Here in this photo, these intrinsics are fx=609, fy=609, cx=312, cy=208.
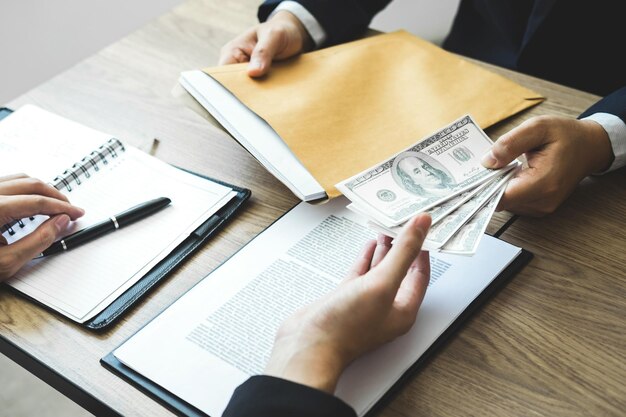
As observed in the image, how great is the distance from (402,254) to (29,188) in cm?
61

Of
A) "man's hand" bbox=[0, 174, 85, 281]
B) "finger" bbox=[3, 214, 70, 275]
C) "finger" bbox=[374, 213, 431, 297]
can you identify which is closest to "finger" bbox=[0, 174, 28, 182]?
"man's hand" bbox=[0, 174, 85, 281]

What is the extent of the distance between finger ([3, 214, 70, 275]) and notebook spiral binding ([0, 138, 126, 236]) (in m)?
0.12

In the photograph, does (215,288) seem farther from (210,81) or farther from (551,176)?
(551,176)

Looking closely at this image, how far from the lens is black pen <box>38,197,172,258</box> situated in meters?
0.93

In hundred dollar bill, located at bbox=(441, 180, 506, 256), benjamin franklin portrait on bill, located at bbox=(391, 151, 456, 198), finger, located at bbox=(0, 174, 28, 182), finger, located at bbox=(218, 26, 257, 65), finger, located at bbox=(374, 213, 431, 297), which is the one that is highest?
finger, located at bbox=(218, 26, 257, 65)

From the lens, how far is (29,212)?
0.93m

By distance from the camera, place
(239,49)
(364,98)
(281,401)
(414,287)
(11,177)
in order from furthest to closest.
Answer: (239,49) < (364,98) < (11,177) < (414,287) < (281,401)

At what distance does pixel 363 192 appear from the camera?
90cm

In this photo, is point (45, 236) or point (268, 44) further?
point (268, 44)

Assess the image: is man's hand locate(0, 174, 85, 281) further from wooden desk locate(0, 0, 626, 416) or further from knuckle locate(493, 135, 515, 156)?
knuckle locate(493, 135, 515, 156)

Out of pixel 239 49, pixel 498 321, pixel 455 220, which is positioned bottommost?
pixel 498 321

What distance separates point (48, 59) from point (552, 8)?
196cm

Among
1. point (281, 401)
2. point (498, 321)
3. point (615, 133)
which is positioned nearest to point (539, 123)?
point (615, 133)

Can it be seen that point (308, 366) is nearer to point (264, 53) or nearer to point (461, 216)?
point (461, 216)
